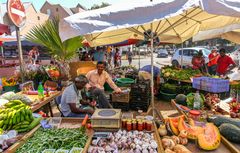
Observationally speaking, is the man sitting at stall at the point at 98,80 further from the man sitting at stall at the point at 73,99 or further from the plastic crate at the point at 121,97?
the man sitting at stall at the point at 73,99

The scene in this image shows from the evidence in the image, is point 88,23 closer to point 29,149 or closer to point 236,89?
point 29,149

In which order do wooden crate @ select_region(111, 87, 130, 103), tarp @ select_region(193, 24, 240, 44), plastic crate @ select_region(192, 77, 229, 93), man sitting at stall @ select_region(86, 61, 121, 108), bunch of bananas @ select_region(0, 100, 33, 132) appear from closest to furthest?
bunch of bananas @ select_region(0, 100, 33, 132) < plastic crate @ select_region(192, 77, 229, 93) < man sitting at stall @ select_region(86, 61, 121, 108) < wooden crate @ select_region(111, 87, 130, 103) < tarp @ select_region(193, 24, 240, 44)

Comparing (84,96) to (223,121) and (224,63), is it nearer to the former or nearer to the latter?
(223,121)

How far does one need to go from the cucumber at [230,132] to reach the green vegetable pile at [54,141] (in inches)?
69.8

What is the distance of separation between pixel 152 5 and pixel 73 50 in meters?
5.00

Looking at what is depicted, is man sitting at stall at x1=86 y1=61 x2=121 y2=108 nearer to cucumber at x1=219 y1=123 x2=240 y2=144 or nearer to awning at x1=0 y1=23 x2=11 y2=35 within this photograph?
awning at x1=0 y1=23 x2=11 y2=35

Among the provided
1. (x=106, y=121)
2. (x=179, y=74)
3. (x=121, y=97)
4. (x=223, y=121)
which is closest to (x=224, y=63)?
(x=179, y=74)

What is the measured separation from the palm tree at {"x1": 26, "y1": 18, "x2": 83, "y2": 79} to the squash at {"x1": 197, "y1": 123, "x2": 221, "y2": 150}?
16.6ft

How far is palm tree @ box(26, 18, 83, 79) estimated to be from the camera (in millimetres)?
6484

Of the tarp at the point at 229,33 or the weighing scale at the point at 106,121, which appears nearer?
the weighing scale at the point at 106,121

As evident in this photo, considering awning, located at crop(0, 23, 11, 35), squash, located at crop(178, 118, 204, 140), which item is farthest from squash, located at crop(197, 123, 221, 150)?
awning, located at crop(0, 23, 11, 35)

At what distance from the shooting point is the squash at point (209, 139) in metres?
2.45

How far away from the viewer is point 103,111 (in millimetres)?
2938

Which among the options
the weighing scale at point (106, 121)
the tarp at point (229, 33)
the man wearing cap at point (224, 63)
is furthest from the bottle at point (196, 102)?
the man wearing cap at point (224, 63)
